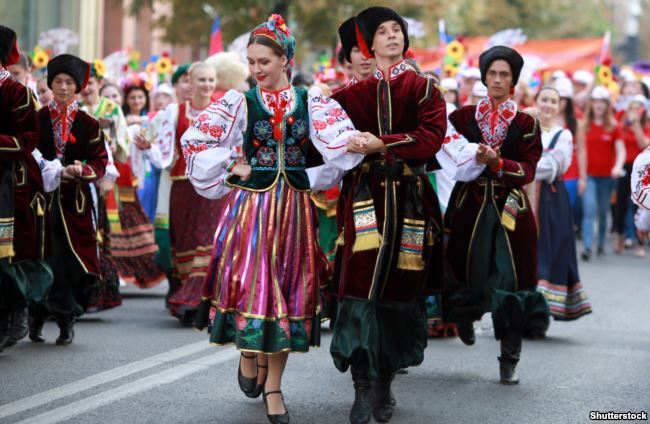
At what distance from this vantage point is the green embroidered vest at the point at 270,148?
248 inches

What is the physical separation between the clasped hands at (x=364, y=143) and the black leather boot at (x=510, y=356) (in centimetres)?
186

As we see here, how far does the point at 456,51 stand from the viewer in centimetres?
1650

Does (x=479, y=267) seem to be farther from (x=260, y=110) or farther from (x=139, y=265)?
(x=139, y=265)

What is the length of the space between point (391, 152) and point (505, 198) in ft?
4.82

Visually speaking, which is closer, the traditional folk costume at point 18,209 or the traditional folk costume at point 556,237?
the traditional folk costume at point 18,209

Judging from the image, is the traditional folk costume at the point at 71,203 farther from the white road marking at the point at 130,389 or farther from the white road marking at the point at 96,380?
the white road marking at the point at 130,389

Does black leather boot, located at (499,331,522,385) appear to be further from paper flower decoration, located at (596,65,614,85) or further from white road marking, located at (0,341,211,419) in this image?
paper flower decoration, located at (596,65,614,85)

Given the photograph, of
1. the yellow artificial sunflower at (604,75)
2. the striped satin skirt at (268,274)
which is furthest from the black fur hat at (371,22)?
the yellow artificial sunflower at (604,75)

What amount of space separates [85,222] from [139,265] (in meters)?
2.80

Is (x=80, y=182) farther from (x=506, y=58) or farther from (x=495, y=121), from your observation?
(x=506, y=58)

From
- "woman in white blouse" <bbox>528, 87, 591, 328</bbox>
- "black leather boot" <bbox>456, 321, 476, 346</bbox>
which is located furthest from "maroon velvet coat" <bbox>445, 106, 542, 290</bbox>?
"woman in white blouse" <bbox>528, 87, 591, 328</bbox>

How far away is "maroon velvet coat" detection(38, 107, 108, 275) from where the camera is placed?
8.39 metres

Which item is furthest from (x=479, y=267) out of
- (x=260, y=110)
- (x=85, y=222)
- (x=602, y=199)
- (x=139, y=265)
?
(x=602, y=199)

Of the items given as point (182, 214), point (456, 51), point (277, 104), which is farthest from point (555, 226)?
point (456, 51)
